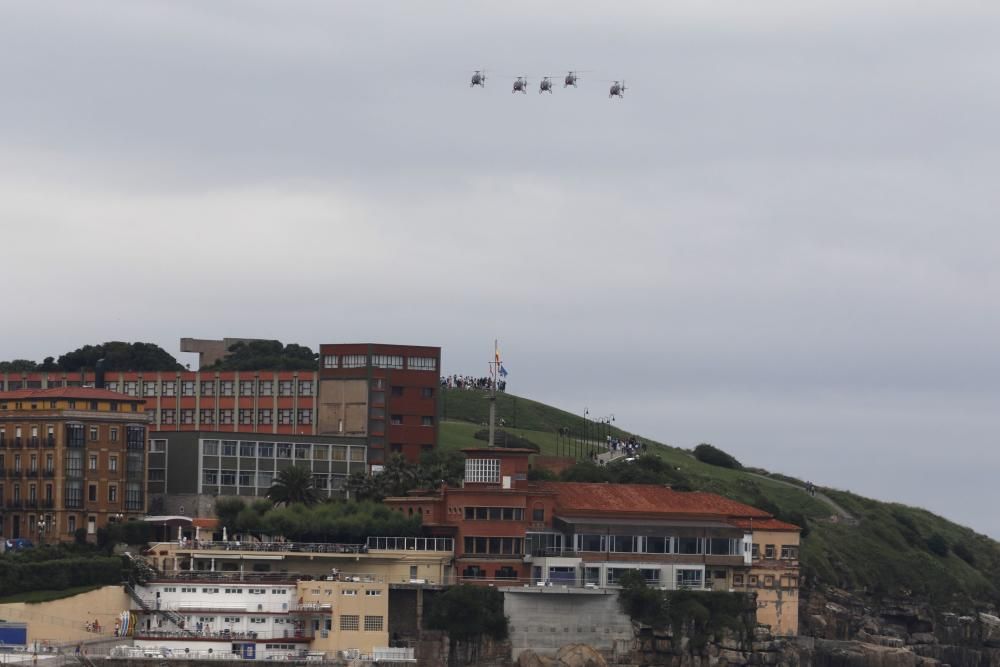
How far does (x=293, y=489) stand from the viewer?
7165 inches

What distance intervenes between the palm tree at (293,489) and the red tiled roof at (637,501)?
19.4m

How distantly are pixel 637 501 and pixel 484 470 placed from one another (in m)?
13.3

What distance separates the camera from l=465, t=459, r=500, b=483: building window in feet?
569

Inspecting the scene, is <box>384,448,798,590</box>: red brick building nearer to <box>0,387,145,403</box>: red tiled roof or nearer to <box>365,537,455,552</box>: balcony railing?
<box>365,537,455,552</box>: balcony railing

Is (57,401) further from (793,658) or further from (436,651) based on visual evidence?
(793,658)

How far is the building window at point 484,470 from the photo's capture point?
569ft

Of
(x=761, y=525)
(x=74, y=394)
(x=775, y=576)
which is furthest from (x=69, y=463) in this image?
(x=775, y=576)

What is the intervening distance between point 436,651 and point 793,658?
30.2 metres

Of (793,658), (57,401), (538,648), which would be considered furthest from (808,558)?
(57,401)

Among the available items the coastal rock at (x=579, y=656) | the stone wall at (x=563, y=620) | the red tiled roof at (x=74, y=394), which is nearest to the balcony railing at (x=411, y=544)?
the stone wall at (x=563, y=620)

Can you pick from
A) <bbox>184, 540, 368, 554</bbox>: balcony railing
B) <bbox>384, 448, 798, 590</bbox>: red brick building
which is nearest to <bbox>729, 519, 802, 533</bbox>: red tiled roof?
<bbox>384, 448, 798, 590</bbox>: red brick building

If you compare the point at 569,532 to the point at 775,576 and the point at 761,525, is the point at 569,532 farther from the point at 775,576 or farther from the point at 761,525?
the point at 775,576

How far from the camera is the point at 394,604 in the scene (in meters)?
167

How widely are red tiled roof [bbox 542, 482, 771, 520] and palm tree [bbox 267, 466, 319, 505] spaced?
19.4 meters
